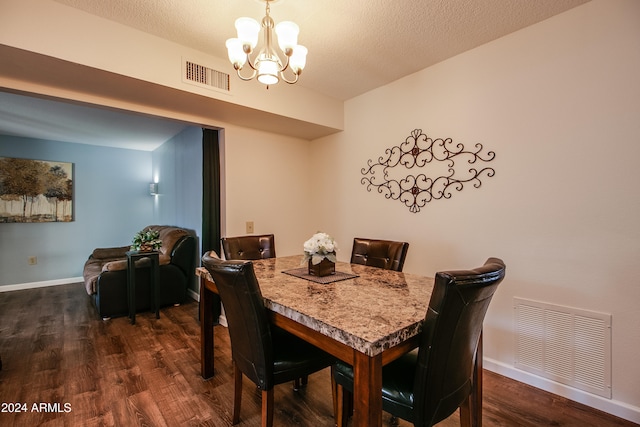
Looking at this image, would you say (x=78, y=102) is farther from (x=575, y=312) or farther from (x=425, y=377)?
(x=575, y=312)

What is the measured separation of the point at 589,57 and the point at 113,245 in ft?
21.7

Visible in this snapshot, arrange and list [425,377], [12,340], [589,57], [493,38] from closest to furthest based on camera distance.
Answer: [425,377] < [589,57] < [493,38] < [12,340]

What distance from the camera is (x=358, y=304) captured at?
4.18 ft

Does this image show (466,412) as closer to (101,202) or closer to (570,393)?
(570,393)

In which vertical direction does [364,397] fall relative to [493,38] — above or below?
below

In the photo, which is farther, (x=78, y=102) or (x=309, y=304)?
(x=78, y=102)

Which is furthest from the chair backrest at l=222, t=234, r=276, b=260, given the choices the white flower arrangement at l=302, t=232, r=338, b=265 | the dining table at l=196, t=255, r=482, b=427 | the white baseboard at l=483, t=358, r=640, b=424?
the white baseboard at l=483, t=358, r=640, b=424

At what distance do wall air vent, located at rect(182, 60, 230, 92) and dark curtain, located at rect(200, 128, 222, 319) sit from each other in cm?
78

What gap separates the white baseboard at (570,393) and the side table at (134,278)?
3355mm

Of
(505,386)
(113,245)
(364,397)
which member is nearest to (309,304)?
(364,397)

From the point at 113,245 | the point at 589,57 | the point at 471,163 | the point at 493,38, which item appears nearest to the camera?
the point at 589,57

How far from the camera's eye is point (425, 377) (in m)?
1.04

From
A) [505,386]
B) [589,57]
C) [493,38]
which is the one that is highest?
[493,38]

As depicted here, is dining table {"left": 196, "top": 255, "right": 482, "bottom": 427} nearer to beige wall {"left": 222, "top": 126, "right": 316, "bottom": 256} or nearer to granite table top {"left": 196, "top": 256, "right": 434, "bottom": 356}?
granite table top {"left": 196, "top": 256, "right": 434, "bottom": 356}
